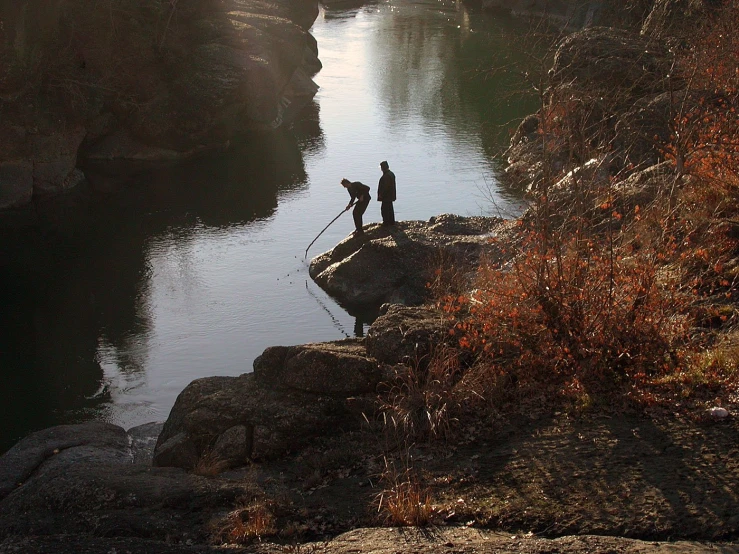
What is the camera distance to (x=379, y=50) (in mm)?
60562

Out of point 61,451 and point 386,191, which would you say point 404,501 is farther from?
point 386,191

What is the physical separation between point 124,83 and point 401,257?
20576mm

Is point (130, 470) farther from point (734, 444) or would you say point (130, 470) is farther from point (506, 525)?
point (734, 444)

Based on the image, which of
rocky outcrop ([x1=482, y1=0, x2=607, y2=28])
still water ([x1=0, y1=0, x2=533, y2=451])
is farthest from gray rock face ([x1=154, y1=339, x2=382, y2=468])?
rocky outcrop ([x1=482, y1=0, x2=607, y2=28])

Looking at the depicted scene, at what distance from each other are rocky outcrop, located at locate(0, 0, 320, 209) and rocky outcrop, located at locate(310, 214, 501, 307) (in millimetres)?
15186

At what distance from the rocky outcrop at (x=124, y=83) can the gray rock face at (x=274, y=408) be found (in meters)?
22.5

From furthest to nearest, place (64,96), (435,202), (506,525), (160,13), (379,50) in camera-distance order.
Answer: (379,50) < (160,13) < (64,96) < (435,202) < (506,525)

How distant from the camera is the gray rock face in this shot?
36.8 ft

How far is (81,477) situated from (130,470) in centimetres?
74

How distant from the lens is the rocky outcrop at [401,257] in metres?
21.2

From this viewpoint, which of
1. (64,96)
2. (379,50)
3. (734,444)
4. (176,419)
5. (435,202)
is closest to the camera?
(734,444)

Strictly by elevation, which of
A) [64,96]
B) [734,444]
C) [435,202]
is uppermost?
[734,444]

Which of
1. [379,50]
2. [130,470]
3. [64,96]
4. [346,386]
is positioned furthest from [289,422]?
[379,50]

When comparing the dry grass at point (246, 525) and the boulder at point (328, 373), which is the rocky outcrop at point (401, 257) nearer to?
the boulder at point (328, 373)
